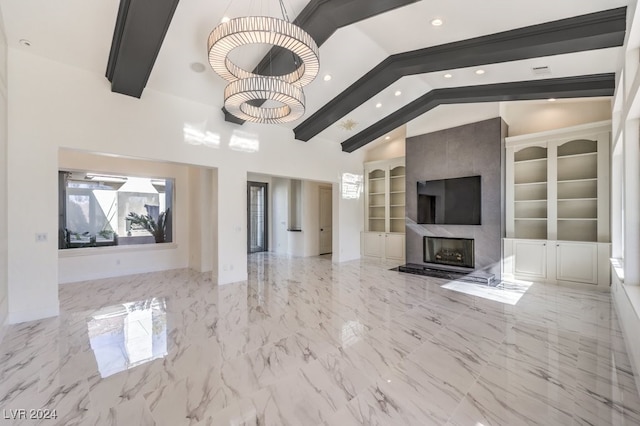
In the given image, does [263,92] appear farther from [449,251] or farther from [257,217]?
[257,217]

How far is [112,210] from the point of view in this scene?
6316mm

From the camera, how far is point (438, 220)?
673 cm

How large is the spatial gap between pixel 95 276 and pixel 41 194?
286cm

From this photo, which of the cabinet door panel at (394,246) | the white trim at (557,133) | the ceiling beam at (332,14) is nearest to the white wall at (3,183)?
the ceiling beam at (332,14)

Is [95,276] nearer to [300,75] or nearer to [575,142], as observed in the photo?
[300,75]

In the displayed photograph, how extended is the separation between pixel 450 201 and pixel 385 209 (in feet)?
6.88

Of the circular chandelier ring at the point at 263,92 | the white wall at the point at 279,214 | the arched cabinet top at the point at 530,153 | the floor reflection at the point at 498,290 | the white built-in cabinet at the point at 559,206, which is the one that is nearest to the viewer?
the circular chandelier ring at the point at 263,92

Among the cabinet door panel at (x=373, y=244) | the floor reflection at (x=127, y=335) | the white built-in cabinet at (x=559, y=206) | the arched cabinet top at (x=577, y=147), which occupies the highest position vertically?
the arched cabinet top at (x=577, y=147)

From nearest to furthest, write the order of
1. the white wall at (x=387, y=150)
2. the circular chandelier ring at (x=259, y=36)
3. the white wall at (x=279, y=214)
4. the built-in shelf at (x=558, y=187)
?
the circular chandelier ring at (x=259, y=36)
the built-in shelf at (x=558, y=187)
the white wall at (x=387, y=150)
the white wall at (x=279, y=214)

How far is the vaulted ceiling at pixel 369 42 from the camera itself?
10.3ft

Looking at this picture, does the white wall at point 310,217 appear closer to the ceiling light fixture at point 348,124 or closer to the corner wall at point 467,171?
the ceiling light fixture at point 348,124

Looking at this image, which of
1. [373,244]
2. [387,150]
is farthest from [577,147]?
[373,244]

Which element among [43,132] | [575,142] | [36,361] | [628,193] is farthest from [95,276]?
[575,142]

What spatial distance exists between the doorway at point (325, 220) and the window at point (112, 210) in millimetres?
4667
